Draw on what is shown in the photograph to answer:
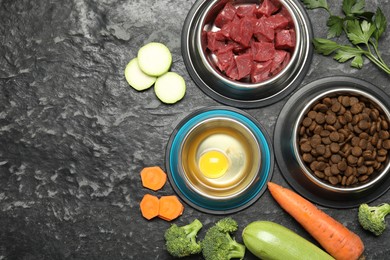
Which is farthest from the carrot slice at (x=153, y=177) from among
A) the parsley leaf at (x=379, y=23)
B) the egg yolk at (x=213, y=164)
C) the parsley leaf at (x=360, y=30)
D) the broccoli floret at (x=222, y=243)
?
the parsley leaf at (x=379, y=23)

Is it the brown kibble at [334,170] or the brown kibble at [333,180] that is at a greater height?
the brown kibble at [334,170]

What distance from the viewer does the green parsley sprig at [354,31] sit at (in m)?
2.93

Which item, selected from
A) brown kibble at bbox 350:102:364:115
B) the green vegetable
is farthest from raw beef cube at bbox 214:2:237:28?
the green vegetable

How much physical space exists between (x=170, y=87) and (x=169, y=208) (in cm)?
71

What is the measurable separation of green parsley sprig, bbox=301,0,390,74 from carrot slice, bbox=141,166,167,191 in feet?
3.78

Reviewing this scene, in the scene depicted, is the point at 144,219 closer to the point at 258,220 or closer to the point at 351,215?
the point at 258,220

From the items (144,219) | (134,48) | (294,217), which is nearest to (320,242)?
(294,217)

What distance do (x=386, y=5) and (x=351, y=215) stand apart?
1.26 m

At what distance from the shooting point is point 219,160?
10.3ft

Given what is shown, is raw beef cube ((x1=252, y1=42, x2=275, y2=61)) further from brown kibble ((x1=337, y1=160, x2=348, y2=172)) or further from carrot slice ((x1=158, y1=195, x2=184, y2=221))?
carrot slice ((x1=158, y1=195, x2=184, y2=221))

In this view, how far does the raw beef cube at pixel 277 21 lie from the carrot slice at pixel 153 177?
1.05 meters

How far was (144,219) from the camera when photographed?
312 cm

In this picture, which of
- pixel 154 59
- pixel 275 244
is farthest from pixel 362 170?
pixel 154 59

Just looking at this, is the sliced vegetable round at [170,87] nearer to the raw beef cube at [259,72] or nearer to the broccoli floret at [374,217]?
the raw beef cube at [259,72]
